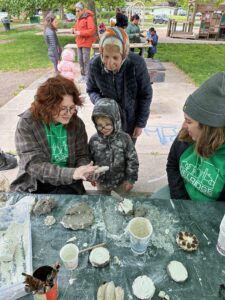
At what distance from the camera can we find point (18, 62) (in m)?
10.1

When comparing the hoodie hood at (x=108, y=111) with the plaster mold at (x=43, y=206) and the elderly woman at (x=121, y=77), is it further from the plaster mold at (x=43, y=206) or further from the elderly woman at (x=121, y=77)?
the plaster mold at (x=43, y=206)

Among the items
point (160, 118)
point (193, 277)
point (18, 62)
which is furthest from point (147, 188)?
point (18, 62)

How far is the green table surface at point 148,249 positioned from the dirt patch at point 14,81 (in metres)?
5.16

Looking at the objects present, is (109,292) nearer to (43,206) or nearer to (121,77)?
(43,206)

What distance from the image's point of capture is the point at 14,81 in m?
7.81

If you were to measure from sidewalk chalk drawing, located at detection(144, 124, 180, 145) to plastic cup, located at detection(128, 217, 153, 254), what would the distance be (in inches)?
114

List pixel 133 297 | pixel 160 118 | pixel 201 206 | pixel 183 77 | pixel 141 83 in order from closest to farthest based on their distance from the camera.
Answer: pixel 133 297, pixel 201 206, pixel 141 83, pixel 160 118, pixel 183 77

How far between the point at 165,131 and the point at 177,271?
343 cm

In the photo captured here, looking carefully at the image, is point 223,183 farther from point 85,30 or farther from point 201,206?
point 85,30

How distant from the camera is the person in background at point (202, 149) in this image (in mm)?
1489

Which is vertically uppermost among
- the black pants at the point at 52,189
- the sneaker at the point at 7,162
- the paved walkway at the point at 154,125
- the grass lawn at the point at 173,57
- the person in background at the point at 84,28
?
the person in background at the point at 84,28

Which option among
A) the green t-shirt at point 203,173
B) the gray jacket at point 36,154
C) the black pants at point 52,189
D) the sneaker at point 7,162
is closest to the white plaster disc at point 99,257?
the gray jacket at point 36,154

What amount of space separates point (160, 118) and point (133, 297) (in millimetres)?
4117

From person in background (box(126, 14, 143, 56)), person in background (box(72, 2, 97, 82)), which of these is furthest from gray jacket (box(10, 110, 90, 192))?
person in background (box(126, 14, 143, 56))
